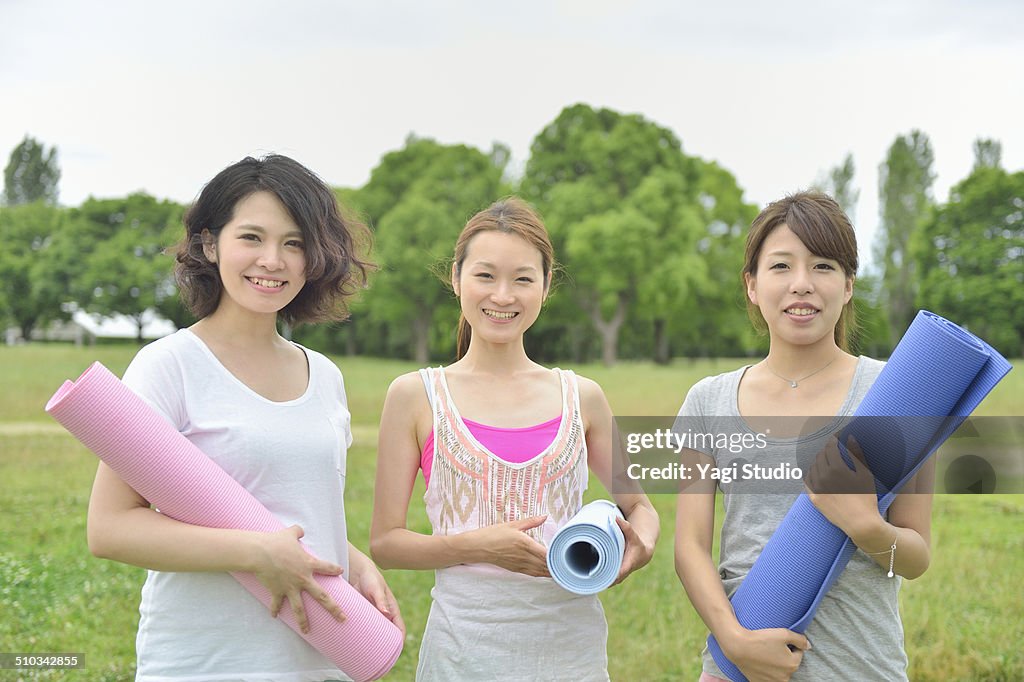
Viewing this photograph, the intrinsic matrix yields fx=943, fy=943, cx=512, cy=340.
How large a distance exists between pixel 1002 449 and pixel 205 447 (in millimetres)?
11793

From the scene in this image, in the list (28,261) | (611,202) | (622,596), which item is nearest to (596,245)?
(611,202)

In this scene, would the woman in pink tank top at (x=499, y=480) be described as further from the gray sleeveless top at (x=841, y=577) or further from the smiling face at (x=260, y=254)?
the smiling face at (x=260, y=254)

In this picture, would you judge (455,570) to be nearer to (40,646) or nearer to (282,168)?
(282,168)

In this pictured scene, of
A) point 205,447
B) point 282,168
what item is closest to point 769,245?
point 282,168

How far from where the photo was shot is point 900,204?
139ft

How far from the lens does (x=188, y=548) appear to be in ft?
7.78

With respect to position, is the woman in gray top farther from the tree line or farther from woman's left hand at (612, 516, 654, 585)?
the tree line

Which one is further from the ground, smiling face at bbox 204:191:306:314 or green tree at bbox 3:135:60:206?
green tree at bbox 3:135:60:206

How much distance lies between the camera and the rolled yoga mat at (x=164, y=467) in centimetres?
230

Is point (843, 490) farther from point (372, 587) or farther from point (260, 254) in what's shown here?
point (260, 254)

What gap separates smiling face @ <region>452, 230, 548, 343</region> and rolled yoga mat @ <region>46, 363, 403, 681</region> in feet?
2.93

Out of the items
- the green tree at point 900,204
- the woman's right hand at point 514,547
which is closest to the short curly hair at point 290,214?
the woman's right hand at point 514,547

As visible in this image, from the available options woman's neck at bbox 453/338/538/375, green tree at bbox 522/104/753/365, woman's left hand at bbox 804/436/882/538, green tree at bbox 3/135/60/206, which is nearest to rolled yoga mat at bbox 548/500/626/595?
woman's left hand at bbox 804/436/882/538

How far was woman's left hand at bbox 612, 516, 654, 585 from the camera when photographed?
263cm
